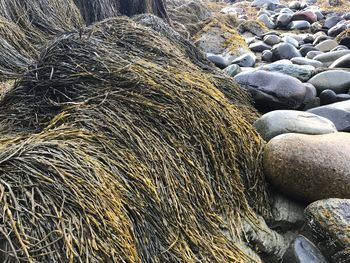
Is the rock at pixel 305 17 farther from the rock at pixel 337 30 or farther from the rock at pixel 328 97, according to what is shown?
the rock at pixel 328 97

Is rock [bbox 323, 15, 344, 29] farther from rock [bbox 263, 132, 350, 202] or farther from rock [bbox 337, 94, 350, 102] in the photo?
rock [bbox 263, 132, 350, 202]

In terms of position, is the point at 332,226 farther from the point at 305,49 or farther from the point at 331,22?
the point at 331,22

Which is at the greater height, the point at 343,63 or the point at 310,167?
the point at 310,167

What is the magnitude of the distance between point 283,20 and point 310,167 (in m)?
9.17

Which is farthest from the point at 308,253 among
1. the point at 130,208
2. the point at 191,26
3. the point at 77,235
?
the point at 191,26

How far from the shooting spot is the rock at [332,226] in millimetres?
2451

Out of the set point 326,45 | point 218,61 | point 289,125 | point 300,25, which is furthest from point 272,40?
point 289,125

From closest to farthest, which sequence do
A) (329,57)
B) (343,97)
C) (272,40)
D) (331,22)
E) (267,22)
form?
(343,97) → (329,57) → (272,40) → (331,22) → (267,22)

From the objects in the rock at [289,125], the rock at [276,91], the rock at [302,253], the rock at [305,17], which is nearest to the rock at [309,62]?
the rock at [276,91]

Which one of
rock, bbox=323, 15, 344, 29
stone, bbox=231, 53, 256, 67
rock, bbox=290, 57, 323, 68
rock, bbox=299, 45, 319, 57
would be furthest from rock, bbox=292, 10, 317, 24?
stone, bbox=231, 53, 256, 67

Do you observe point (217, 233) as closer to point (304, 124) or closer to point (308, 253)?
point (308, 253)

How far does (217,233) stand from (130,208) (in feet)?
1.86

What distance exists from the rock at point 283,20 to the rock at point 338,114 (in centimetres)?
766

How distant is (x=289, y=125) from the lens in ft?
10.9
